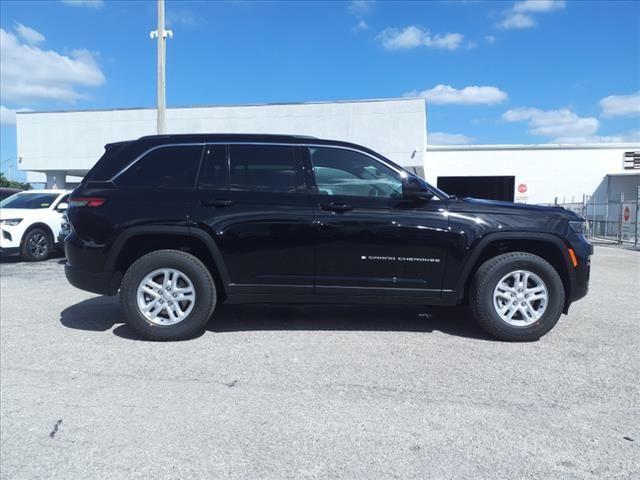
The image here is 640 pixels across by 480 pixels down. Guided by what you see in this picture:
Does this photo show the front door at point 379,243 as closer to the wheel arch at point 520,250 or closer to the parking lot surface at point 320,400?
the wheel arch at point 520,250

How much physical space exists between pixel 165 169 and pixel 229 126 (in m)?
27.7

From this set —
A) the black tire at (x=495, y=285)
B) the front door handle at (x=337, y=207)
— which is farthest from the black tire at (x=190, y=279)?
the black tire at (x=495, y=285)

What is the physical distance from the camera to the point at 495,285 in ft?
16.0

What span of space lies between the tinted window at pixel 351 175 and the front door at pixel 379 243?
0.01 m

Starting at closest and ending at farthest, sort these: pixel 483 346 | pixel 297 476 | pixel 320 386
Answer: pixel 297 476 → pixel 320 386 → pixel 483 346

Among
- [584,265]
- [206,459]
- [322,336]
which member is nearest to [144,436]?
[206,459]

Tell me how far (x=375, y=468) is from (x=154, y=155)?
3.66m

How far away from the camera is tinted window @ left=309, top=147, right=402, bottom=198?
196 inches

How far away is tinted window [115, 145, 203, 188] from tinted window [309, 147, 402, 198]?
118 cm

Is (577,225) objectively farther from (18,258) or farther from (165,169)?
(18,258)

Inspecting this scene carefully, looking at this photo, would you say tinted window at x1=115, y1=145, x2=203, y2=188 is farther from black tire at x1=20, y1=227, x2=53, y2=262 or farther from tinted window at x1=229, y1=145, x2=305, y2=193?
black tire at x1=20, y1=227, x2=53, y2=262

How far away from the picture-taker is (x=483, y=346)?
15.8ft

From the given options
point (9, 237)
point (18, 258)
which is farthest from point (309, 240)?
point (18, 258)

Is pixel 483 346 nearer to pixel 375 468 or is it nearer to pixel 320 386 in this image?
pixel 320 386
